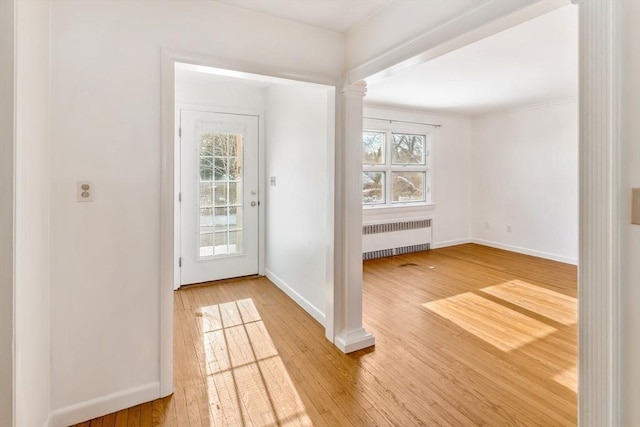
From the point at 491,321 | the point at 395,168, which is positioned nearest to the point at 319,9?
the point at 491,321

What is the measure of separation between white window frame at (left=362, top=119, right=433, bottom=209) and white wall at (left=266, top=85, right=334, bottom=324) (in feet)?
6.02

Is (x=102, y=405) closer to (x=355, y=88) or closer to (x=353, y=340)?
(x=353, y=340)

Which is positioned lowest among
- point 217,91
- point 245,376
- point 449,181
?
point 245,376

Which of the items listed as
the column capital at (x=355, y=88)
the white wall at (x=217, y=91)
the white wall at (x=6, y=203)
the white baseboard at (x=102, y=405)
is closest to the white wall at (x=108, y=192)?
the white baseboard at (x=102, y=405)

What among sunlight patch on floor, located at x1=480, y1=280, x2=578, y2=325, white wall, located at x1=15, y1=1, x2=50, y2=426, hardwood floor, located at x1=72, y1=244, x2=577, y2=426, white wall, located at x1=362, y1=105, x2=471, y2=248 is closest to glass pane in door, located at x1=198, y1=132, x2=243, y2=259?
hardwood floor, located at x1=72, y1=244, x2=577, y2=426

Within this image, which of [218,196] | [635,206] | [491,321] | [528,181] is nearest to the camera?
[635,206]

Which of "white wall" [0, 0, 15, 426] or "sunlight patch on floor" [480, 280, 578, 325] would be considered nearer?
"white wall" [0, 0, 15, 426]

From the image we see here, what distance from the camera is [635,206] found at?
1032 mm

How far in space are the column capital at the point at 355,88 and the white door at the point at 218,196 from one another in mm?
2000

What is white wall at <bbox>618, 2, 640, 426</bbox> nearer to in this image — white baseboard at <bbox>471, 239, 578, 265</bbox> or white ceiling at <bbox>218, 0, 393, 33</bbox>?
white ceiling at <bbox>218, 0, 393, 33</bbox>

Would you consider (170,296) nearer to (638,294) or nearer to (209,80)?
(638,294)

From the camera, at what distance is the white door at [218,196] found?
12.5 ft

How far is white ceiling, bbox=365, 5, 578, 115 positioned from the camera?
8.38 feet

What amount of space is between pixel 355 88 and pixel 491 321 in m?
2.36
